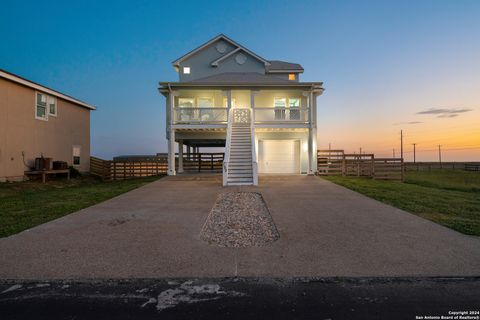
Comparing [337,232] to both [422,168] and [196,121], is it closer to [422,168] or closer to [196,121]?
[196,121]

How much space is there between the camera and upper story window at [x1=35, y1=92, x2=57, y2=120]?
1758cm

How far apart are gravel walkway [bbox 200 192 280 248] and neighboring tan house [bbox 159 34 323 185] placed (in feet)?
19.2

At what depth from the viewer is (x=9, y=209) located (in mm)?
8781

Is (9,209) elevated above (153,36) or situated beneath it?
situated beneath

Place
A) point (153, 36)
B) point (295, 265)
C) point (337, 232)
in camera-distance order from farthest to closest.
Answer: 1. point (153, 36)
2. point (337, 232)
3. point (295, 265)

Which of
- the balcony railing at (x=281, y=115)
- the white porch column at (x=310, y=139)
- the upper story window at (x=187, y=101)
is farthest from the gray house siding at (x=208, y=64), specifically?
the white porch column at (x=310, y=139)

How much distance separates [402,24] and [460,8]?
2964 millimetres

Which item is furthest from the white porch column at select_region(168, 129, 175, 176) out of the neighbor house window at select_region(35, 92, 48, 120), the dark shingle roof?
the neighbor house window at select_region(35, 92, 48, 120)

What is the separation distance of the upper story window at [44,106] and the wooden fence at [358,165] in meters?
20.2

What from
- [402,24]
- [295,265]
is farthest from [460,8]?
[295,265]

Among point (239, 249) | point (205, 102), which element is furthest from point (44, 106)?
point (239, 249)

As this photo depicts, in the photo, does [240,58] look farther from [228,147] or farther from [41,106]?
[41,106]

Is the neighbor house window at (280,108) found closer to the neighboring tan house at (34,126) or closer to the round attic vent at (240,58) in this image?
the round attic vent at (240,58)

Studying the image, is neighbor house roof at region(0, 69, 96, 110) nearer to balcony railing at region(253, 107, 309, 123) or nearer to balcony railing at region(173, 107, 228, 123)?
balcony railing at region(173, 107, 228, 123)
